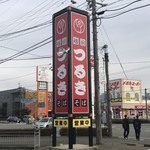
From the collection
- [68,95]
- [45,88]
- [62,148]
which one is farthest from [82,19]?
[45,88]

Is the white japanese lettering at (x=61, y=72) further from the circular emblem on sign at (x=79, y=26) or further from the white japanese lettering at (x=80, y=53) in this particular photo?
the circular emblem on sign at (x=79, y=26)

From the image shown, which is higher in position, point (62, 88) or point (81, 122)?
point (62, 88)

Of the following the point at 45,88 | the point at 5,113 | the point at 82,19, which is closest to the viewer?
the point at 82,19

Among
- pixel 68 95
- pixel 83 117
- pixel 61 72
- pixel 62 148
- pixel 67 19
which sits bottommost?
pixel 62 148

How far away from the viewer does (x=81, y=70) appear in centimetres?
1781

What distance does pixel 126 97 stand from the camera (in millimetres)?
77938

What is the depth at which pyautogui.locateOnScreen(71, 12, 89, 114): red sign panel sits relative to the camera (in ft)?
57.2

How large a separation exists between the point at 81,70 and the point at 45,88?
57315 mm

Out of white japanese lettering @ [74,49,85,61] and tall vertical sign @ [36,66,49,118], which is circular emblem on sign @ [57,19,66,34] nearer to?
white japanese lettering @ [74,49,85,61]

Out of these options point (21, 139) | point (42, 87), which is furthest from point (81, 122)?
point (42, 87)

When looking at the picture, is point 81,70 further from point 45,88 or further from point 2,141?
point 45,88

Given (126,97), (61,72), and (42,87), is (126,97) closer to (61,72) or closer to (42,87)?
(42,87)

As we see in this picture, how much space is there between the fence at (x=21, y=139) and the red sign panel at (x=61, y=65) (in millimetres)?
2440

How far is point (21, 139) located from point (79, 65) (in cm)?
567
